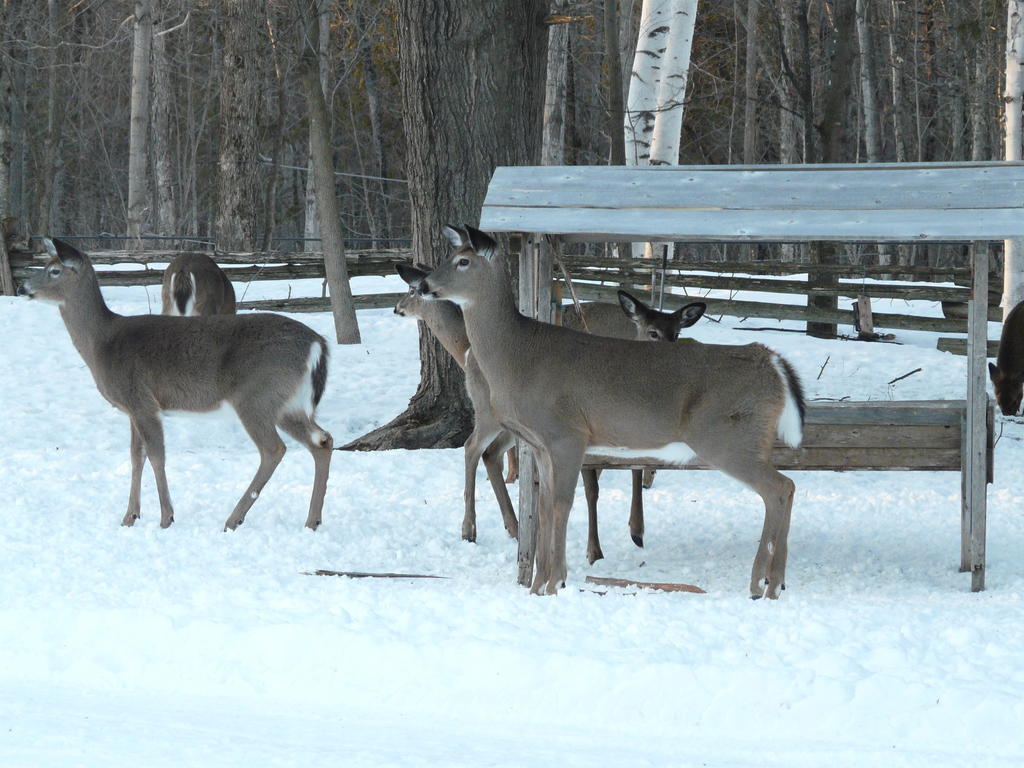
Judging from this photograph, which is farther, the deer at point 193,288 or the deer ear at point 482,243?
the deer at point 193,288

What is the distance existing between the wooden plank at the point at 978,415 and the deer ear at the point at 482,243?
267 centimetres

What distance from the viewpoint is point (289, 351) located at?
8516mm

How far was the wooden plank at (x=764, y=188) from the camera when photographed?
684cm

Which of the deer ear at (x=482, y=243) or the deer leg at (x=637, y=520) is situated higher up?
the deer ear at (x=482, y=243)

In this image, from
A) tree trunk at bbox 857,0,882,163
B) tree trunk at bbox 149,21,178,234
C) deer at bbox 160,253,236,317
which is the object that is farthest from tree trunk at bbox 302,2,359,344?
tree trunk at bbox 857,0,882,163

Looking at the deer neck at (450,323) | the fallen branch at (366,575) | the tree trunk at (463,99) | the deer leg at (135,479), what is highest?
the tree trunk at (463,99)

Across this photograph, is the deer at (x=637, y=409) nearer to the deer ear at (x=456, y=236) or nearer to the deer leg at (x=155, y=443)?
the deer ear at (x=456, y=236)

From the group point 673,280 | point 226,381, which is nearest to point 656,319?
point 226,381

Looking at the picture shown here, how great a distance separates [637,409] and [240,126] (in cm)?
1407

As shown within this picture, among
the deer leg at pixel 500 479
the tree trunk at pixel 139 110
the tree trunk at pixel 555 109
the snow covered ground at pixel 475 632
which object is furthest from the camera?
the tree trunk at pixel 139 110

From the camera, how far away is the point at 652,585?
7043 mm

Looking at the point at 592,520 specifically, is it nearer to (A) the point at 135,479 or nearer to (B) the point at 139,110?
(A) the point at 135,479

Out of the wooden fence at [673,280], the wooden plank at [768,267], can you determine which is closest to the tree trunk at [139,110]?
the wooden fence at [673,280]

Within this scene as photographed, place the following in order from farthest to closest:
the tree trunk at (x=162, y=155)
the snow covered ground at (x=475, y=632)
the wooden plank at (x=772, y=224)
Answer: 1. the tree trunk at (x=162, y=155)
2. the wooden plank at (x=772, y=224)
3. the snow covered ground at (x=475, y=632)
